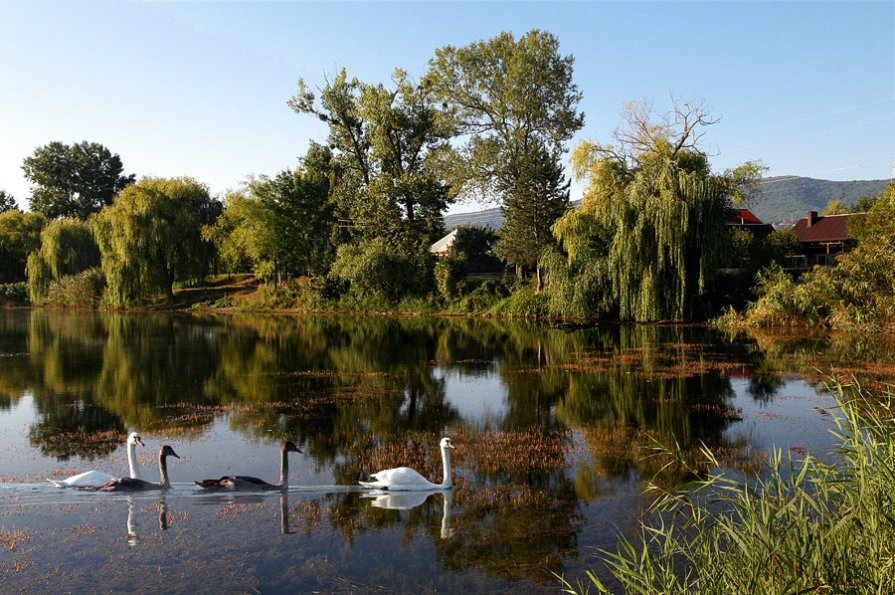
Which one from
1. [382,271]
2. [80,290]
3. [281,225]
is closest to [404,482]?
[382,271]

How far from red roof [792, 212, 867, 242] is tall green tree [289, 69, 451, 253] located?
28366 millimetres

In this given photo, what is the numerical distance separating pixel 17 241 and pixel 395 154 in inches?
1512

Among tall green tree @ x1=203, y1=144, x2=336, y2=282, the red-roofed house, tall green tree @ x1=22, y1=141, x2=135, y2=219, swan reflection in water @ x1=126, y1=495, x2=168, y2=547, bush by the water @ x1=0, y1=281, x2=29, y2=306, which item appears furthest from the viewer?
tall green tree @ x1=22, y1=141, x2=135, y2=219

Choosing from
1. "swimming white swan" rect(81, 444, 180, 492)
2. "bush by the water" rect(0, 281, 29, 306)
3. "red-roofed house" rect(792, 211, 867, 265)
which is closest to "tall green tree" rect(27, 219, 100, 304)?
"bush by the water" rect(0, 281, 29, 306)

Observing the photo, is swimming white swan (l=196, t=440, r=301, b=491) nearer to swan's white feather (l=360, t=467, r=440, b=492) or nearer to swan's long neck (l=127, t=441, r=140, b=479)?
swan's long neck (l=127, t=441, r=140, b=479)

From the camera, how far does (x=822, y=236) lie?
48.9 meters

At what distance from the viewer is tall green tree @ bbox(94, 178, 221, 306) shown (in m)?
48.2

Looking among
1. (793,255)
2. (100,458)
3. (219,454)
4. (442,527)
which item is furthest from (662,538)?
(793,255)

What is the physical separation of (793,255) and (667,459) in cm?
3634

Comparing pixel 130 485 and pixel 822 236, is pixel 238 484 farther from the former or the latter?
pixel 822 236

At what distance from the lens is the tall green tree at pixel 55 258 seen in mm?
53938

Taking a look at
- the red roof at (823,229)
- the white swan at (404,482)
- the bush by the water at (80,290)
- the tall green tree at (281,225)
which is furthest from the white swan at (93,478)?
the red roof at (823,229)

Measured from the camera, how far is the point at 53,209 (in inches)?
Answer: 2958

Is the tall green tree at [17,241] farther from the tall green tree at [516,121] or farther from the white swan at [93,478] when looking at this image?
the white swan at [93,478]
